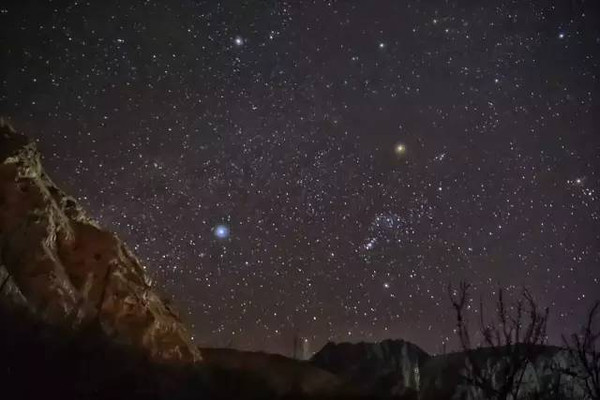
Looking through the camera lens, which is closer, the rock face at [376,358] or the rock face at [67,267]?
the rock face at [67,267]

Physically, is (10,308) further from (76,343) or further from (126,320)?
(126,320)

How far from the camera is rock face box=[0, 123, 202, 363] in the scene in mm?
20822

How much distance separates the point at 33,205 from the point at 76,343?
11.2 meters

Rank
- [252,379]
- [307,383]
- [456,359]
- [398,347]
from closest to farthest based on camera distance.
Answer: [252,379] < [307,383] < [456,359] < [398,347]

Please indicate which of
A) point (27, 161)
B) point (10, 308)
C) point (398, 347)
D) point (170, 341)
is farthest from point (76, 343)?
point (398, 347)

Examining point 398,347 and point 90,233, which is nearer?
point 90,233

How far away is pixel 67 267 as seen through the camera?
23.9 metres

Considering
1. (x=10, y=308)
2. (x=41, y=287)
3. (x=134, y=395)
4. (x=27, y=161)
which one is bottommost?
(x=134, y=395)

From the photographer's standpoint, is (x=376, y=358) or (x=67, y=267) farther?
(x=376, y=358)

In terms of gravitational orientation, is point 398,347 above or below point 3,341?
above

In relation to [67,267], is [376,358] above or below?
above

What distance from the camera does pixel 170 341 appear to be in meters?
26.1

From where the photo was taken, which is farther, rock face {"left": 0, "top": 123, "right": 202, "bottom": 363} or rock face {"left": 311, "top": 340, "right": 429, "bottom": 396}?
rock face {"left": 311, "top": 340, "right": 429, "bottom": 396}

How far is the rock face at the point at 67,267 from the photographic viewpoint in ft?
68.3
